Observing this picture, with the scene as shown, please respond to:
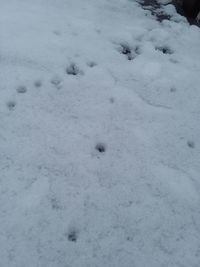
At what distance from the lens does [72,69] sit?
8.19ft

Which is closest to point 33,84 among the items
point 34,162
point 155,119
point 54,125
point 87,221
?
point 54,125

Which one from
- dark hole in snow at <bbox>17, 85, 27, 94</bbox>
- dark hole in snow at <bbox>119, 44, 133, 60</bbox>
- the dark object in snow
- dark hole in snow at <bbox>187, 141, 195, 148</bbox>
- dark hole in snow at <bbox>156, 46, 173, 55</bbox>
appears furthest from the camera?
the dark object in snow

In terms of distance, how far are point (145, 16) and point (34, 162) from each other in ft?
6.30

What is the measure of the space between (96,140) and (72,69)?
67cm

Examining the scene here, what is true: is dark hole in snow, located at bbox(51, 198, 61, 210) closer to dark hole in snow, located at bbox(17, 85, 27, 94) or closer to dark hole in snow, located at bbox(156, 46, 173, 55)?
dark hole in snow, located at bbox(17, 85, 27, 94)

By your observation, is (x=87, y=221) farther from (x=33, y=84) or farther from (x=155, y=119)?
(x=33, y=84)

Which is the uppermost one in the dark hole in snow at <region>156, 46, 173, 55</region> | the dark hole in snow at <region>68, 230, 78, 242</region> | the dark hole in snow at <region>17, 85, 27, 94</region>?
the dark hole in snow at <region>156, 46, 173, 55</region>

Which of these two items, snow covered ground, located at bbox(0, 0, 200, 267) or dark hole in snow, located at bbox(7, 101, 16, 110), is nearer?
snow covered ground, located at bbox(0, 0, 200, 267)

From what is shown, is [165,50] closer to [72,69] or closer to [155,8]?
[155,8]

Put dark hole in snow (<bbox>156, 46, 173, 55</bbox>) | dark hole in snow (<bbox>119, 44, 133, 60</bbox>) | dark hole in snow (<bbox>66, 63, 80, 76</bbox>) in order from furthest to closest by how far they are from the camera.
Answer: dark hole in snow (<bbox>156, 46, 173, 55</bbox>), dark hole in snow (<bbox>119, 44, 133, 60</bbox>), dark hole in snow (<bbox>66, 63, 80, 76</bbox>)

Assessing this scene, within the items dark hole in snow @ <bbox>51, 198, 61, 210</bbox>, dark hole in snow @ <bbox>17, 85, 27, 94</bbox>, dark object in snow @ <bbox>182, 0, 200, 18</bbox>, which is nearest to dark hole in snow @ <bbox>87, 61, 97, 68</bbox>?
dark hole in snow @ <bbox>17, 85, 27, 94</bbox>

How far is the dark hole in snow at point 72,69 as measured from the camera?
97.5 inches

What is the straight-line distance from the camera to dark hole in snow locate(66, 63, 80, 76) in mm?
2477

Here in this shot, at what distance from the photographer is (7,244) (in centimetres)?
164
